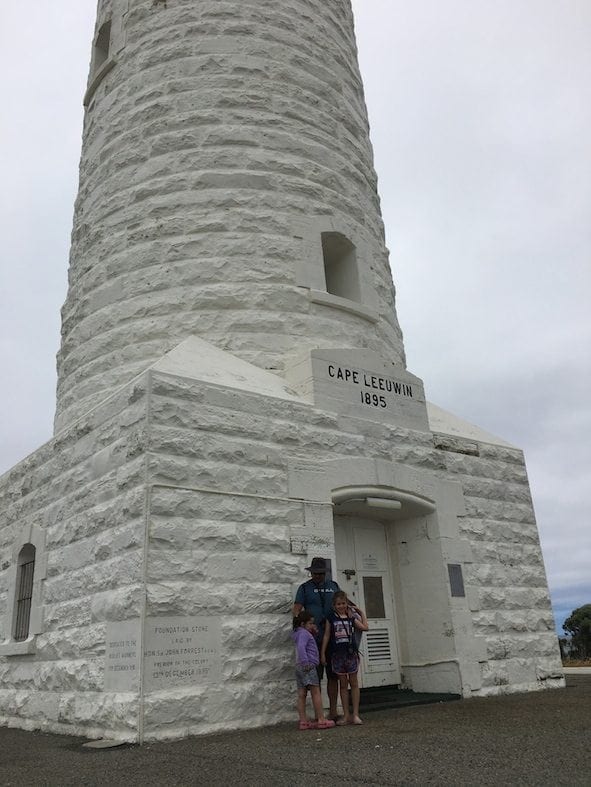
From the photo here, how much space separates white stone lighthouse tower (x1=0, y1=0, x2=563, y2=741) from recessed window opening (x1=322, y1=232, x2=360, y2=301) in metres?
0.05

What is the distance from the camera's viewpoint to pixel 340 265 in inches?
443

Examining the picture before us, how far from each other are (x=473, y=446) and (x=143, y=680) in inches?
232

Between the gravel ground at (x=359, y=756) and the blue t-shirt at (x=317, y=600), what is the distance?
103cm

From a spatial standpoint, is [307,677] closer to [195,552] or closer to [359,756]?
[195,552]

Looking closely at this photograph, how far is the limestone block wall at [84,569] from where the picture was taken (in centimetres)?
684

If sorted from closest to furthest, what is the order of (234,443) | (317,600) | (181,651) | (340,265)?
(181,651) → (317,600) → (234,443) → (340,265)

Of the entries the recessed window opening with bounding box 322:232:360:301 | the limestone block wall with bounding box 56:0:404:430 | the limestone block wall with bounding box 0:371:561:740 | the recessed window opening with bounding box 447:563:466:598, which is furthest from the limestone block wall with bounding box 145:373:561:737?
the recessed window opening with bounding box 322:232:360:301

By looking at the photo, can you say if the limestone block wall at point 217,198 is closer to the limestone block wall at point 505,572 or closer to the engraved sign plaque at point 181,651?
the limestone block wall at point 505,572

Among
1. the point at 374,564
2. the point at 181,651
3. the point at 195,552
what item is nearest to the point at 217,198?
the point at 195,552

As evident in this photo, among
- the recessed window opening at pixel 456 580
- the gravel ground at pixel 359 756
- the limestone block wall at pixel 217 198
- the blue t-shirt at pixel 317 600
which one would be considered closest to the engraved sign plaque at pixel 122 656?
the gravel ground at pixel 359 756

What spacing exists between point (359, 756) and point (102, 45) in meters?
13.1

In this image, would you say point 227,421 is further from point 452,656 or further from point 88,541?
point 452,656

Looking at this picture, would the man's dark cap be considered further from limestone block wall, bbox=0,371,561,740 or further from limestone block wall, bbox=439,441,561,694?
limestone block wall, bbox=439,441,561,694

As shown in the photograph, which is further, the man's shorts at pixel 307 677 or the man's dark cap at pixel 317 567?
the man's dark cap at pixel 317 567
